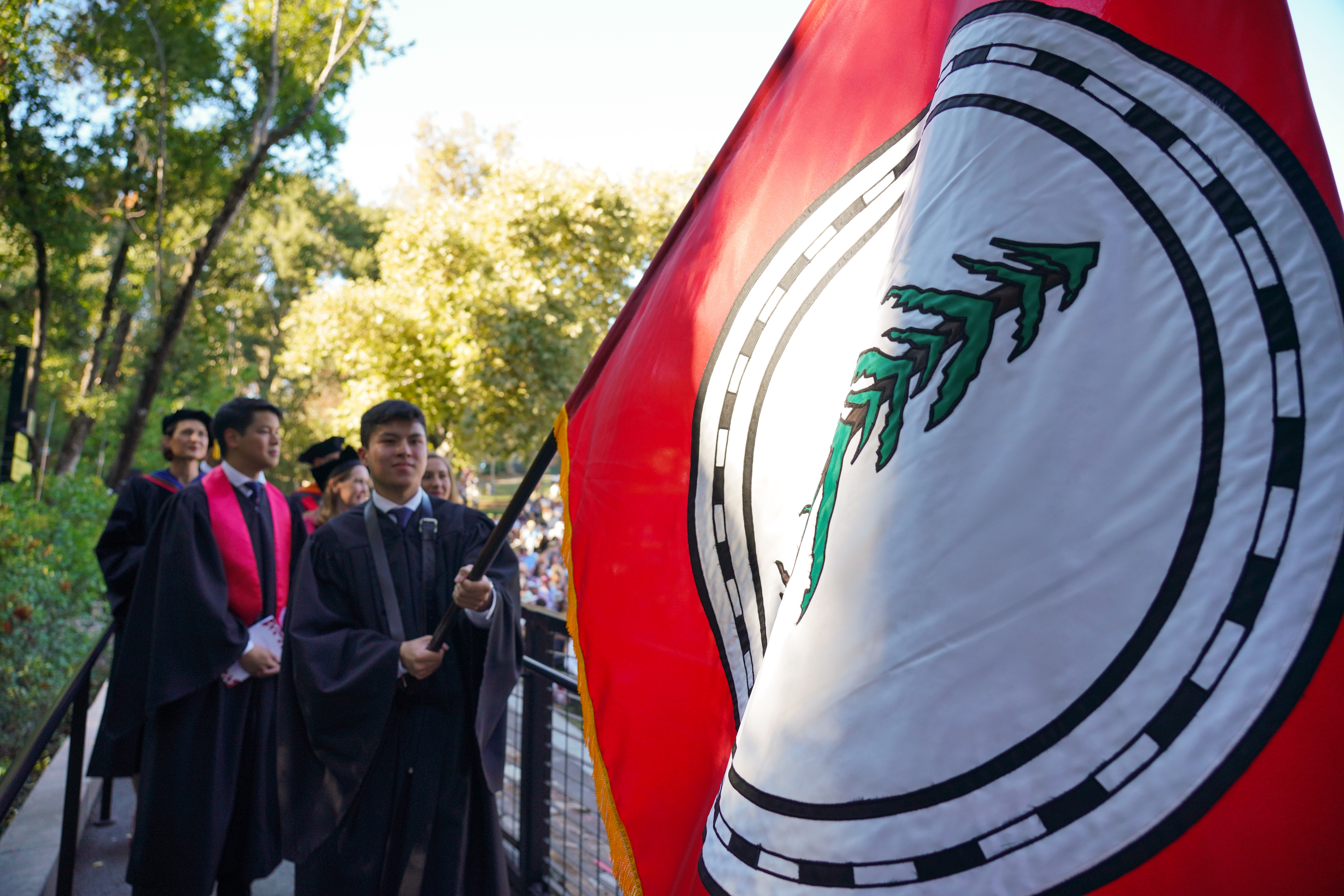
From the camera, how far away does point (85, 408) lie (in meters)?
12.1

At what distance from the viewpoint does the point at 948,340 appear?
4.73 feet

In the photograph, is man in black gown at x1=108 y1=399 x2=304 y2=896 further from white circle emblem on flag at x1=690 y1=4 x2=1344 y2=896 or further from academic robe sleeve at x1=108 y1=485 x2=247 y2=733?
white circle emblem on flag at x1=690 y1=4 x2=1344 y2=896

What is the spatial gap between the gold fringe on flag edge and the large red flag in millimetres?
276

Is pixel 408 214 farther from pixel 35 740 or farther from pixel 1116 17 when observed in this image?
pixel 1116 17

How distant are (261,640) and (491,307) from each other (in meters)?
11.9

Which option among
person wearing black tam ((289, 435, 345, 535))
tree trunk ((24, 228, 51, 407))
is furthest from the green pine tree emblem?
tree trunk ((24, 228, 51, 407))

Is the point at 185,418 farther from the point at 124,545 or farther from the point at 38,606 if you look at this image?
the point at 38,606

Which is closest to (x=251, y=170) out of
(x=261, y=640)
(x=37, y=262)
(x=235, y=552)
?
(x=37, y=262)

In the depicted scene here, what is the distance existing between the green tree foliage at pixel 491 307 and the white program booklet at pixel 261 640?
1129cm

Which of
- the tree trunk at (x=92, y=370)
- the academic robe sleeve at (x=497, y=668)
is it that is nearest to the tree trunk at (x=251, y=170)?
the tree trunk at (x=92, y=370)

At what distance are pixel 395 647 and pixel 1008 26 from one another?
2441 mm

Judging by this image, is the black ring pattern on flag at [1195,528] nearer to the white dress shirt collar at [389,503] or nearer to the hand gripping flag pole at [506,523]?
the hand gripping flag pole at [506,523]

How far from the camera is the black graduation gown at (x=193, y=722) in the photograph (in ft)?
12.1

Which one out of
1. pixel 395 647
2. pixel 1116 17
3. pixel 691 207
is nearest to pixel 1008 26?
pixel 1116 17
